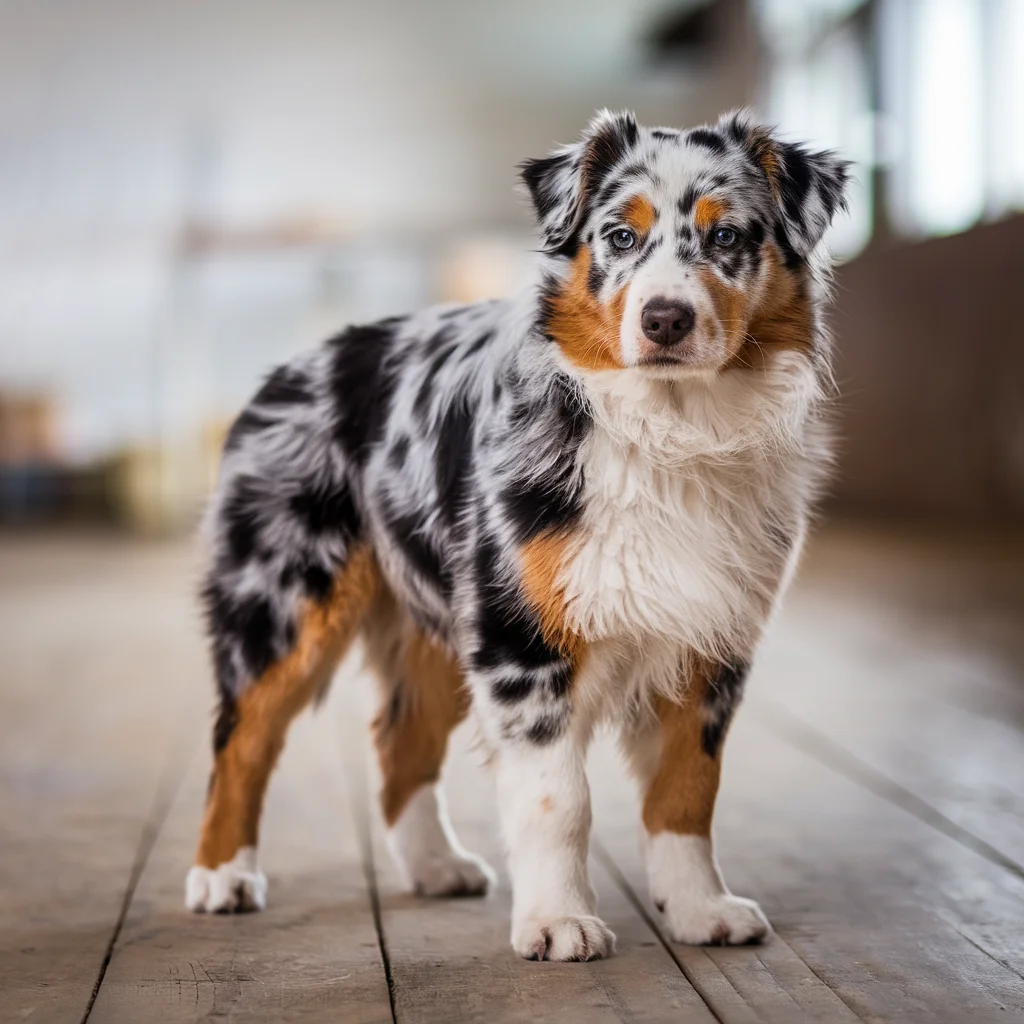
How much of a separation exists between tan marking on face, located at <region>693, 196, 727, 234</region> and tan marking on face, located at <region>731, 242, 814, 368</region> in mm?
110

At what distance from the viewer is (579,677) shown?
6.81 feet

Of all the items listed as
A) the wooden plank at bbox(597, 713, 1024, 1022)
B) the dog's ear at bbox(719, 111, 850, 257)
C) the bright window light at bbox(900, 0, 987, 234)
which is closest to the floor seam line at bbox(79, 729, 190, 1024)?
the wooden plank at bbox(597, 713, 1024, 1022)

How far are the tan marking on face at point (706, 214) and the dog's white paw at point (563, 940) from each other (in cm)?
102

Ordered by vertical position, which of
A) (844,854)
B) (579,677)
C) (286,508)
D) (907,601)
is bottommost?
(907,601)

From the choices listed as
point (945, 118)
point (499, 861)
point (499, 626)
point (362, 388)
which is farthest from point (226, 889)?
point (945, 118)

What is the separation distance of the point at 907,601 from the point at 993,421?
247 centimetres

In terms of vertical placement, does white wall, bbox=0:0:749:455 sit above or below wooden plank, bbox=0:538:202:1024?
above

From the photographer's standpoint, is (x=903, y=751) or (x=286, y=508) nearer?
(x=286, y=508)

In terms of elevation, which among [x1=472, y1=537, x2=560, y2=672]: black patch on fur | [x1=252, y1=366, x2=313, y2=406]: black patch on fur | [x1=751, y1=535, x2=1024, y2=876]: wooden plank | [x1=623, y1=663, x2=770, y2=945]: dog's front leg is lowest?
[x1=751, y1=535, x2=1024, y2=876]: wooden plank

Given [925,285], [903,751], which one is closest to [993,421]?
[925,285]

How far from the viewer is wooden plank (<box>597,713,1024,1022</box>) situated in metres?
1.86

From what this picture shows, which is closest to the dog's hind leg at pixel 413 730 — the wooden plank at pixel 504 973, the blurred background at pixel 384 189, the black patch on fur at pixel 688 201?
the wooden plank at pixel 504 973

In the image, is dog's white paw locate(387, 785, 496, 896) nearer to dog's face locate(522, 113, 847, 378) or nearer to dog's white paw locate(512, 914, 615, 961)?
dog's white paw locate(512, 914, 615, 961)

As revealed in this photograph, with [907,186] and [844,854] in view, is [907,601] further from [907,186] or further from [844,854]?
[907,186]
